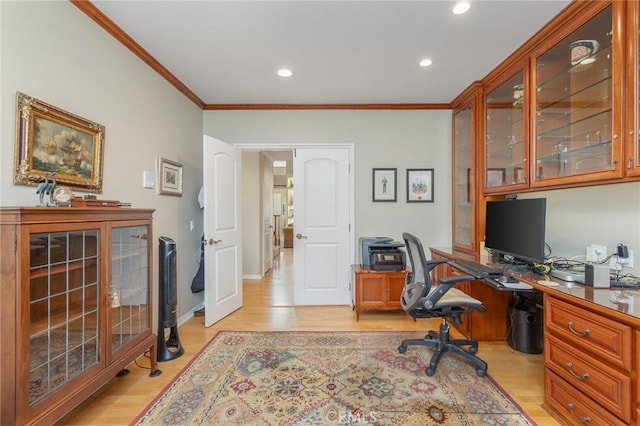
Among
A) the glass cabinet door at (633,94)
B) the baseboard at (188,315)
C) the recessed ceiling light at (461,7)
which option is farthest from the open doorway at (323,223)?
the glass cabinet door at (633,94)

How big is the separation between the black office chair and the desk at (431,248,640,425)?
0.46 meters

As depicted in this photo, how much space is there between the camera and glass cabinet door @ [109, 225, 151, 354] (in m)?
1.72

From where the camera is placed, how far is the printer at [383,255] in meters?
3.15

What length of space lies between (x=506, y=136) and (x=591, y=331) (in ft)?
6.25

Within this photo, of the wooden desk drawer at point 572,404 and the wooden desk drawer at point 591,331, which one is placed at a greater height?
the wooden desk drawer at point 591,331

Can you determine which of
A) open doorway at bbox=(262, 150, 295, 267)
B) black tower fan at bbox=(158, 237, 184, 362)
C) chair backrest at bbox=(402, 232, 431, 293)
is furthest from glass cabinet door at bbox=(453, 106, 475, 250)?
open doorway at bbox=(262, 150, 295, 267)

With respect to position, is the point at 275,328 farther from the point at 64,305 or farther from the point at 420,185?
the point at 420,185

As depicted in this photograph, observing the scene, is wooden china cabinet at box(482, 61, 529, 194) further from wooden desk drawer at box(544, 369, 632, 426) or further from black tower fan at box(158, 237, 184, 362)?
black tower fan at box(158, 237, 184, 362)

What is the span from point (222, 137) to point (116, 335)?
256 cm

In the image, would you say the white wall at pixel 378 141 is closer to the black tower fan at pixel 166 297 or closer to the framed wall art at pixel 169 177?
the framed wall art at pixel 169 177

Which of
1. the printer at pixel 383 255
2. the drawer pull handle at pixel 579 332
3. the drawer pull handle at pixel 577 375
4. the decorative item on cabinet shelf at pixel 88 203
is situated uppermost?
the decorative item on cabinet shelf at pixel 88 203

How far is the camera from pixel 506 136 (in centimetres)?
266

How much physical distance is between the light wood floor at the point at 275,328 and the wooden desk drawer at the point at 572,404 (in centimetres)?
11

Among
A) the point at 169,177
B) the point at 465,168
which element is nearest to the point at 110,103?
the point at 169,177
